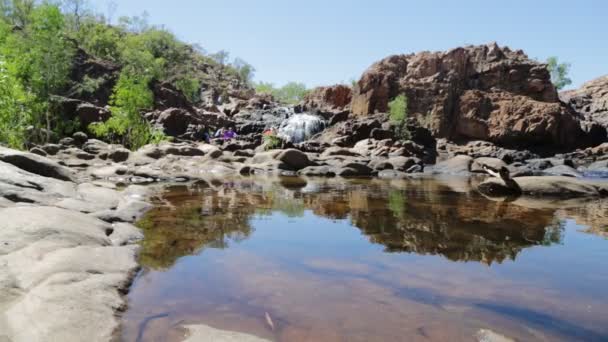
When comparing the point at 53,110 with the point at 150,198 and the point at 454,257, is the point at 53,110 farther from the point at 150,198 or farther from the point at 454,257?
the point at 454,257

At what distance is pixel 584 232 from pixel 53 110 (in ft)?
113

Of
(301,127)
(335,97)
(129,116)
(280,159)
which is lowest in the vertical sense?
(280,159)

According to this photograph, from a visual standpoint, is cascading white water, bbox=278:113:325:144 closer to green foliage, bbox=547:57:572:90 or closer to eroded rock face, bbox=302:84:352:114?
eroded rock face, bbox=302:84:352:114

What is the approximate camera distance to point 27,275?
3471 millimetres

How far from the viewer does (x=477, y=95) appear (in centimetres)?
4491

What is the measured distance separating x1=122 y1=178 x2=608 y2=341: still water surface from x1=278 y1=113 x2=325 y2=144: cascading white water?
33.1 m

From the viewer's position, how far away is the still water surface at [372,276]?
333 centimetres

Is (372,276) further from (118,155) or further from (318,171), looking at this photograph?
(118,155)

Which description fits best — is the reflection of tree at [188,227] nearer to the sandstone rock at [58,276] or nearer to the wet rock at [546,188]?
the sandstone rock at [58,276]

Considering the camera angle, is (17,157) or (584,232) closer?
(584,232)

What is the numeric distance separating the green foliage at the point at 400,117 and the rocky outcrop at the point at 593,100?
26.7 metres

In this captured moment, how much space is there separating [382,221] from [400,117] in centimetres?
3505

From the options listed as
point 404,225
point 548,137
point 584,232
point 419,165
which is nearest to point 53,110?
point 419,165

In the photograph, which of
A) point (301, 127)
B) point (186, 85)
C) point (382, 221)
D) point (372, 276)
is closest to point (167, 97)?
point (301, 127)
